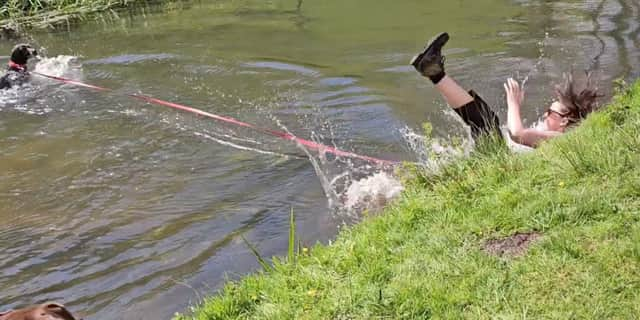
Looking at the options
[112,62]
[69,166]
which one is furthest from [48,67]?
[69,166]

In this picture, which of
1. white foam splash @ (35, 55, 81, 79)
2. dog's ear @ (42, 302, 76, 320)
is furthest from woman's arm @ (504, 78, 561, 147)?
white foam splash @ (35, 55, 81, 79)

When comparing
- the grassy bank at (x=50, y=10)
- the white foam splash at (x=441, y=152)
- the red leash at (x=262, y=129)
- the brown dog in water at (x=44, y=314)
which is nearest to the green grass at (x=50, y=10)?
the grassy bank at (x=50, y=10)

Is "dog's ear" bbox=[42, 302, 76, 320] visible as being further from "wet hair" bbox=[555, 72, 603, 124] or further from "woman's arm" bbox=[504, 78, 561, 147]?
"wet hair" bbox=[555, 72, 603, 124]

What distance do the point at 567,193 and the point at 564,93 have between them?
→ 207 centimetres

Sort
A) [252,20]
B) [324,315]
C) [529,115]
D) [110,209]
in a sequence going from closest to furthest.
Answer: [324,315] → [110,209] → [529,115] → [252,20]

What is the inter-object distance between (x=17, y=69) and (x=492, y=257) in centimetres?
865

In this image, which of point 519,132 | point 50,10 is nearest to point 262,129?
point 519,132

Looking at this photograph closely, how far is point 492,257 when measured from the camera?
3.58 metres

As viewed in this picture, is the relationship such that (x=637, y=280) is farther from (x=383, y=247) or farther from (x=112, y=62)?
(x=112, y=62)

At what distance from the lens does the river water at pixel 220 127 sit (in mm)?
5398

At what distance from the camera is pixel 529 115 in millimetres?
8047

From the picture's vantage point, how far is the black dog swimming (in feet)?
32.9

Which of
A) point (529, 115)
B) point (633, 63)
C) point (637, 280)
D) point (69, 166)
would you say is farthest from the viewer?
point (633, 63)

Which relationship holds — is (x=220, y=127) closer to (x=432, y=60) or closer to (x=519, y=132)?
(x=432, y=60)
